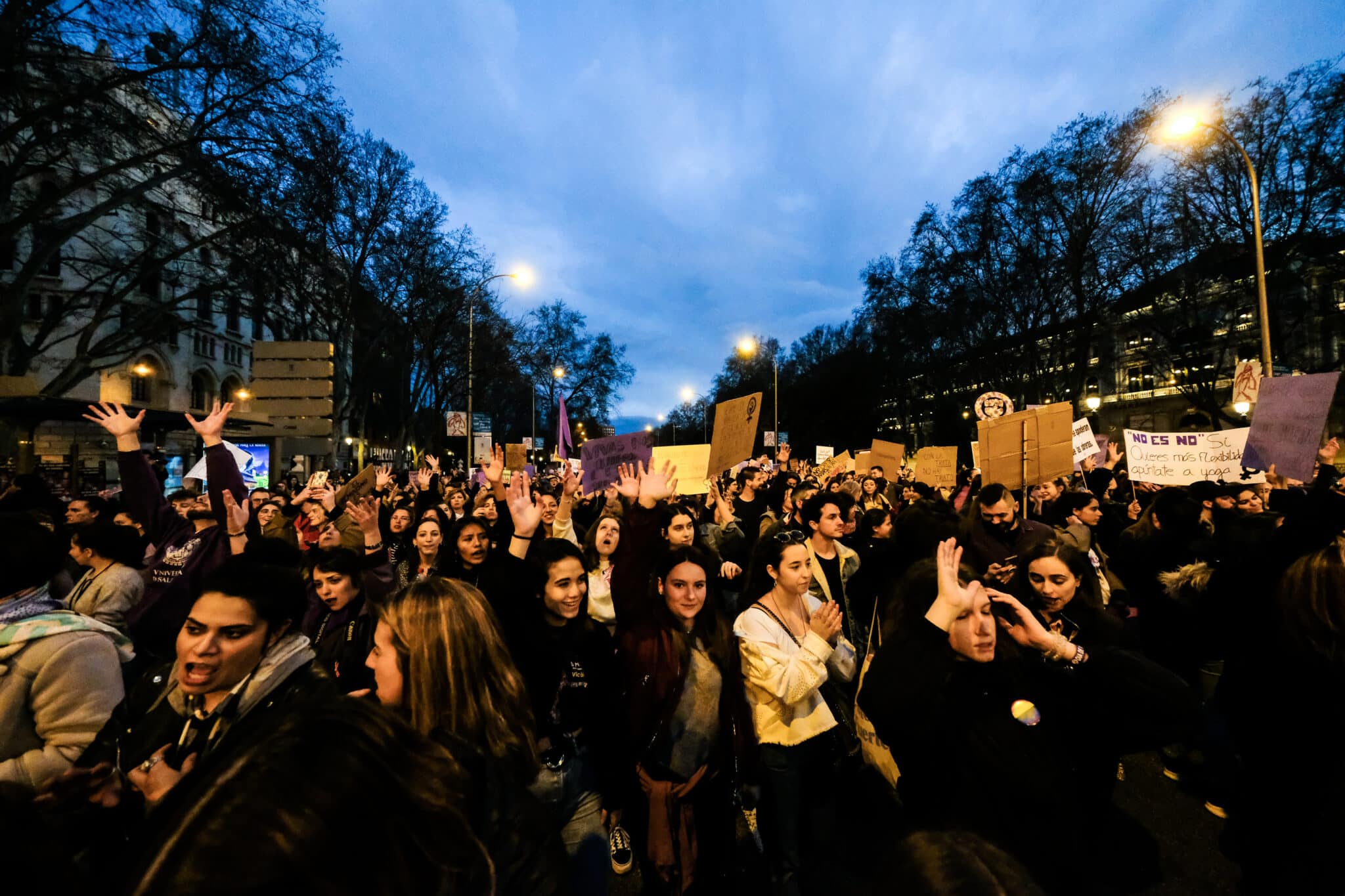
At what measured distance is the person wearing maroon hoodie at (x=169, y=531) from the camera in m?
3.99

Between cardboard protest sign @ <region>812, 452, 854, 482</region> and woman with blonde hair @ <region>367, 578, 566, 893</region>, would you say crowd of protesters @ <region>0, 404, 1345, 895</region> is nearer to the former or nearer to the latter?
woman with blonde hair @ <region>367, 578, 566, 893</region>

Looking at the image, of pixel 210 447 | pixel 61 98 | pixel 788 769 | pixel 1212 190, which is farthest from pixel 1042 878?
pixel 1212 190

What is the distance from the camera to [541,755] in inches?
101

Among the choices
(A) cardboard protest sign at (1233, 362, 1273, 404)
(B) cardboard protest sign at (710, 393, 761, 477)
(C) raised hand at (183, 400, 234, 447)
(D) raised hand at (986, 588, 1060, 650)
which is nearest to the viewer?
(D) raised hand at (986, 588, 1060, 650)

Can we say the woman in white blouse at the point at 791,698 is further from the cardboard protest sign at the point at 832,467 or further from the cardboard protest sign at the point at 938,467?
the cardboard protest sign at the point at 832,467

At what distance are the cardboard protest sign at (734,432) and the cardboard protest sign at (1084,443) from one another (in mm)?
6113

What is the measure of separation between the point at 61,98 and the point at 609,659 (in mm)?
17452

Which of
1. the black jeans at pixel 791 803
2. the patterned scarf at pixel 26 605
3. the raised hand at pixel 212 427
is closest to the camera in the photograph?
the patterned scarf at pixel 26 605

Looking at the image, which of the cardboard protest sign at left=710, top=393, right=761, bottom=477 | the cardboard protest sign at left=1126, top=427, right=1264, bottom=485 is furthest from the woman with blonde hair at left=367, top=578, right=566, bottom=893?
the cardboard protest sign at left=1126, top=427, right=1264, bottom=485

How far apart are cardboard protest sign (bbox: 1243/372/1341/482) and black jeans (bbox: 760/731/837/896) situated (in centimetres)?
561

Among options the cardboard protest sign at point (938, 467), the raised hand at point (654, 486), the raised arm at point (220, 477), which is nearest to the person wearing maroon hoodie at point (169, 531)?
the raised arm at point (220, 477)

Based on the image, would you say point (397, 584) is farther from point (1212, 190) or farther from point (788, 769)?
point (1212, 190)

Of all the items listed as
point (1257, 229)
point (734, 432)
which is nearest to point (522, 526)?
point (734, 432)

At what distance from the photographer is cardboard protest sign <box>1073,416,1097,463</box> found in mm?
9359
